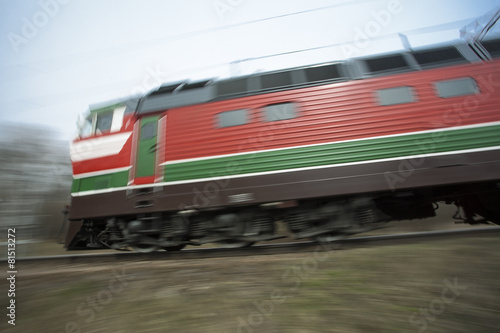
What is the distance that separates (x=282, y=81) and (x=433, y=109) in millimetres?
2704

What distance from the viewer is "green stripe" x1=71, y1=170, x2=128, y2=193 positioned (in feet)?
18.5

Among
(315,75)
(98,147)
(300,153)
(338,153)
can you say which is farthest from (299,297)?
(98,147)

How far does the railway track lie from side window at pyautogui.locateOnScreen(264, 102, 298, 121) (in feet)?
8.31

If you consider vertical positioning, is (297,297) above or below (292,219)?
below

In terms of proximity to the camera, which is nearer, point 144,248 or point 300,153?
point 300,153

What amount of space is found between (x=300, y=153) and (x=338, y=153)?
667 millimetres

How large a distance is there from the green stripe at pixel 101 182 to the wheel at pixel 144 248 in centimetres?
145

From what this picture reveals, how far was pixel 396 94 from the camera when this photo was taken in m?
4.85

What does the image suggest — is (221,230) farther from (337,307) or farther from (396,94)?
(396,94)

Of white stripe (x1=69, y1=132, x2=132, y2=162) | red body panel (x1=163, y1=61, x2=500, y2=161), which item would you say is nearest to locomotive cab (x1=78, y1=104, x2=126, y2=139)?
→ white stripe (x1=69, y1=132, x2=132, y2=162)

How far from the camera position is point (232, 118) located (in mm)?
5254

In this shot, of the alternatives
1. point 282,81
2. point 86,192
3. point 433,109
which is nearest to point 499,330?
point 433,109

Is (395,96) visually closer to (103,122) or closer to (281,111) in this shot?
(281,111)

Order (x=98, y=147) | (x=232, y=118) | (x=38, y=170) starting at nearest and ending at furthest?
(x=232, y=118) → (x=98, y=147) → (x=38, y=170)
